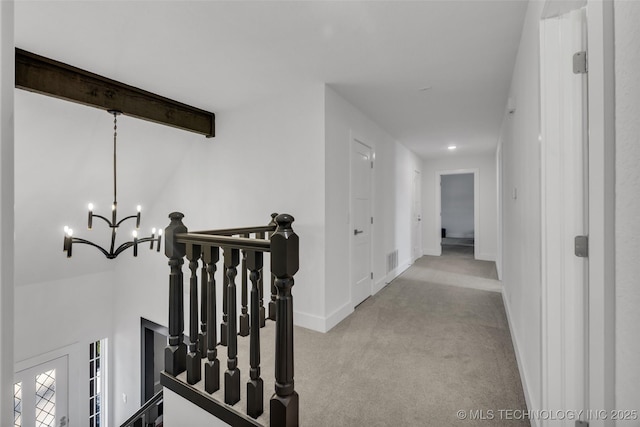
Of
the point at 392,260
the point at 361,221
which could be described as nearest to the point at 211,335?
the point at 361,221

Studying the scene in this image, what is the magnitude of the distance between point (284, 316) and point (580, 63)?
5.34ft

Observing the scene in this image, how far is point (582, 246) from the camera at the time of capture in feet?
4.06

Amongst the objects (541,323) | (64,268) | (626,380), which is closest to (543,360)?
(541,323)

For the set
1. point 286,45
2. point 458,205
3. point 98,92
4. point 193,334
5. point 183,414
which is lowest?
point 183,414

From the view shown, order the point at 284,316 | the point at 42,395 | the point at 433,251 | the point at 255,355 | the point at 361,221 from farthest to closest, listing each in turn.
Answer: the point at 433,251, the point at 42,395, the point at 361,221, the point at 255,355, the point at 284,316

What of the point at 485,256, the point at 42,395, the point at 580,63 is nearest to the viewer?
the point at 580,63

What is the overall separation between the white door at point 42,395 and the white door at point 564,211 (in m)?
6.11

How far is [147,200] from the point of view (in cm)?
462

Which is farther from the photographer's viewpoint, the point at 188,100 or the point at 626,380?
the point at 188,100

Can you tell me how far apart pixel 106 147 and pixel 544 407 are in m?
4.45

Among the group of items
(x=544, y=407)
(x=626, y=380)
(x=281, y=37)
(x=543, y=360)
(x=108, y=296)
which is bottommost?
(x=108, y=296)

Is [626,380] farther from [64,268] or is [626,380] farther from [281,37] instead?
[64,268]

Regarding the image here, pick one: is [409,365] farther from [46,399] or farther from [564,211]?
[46,399]

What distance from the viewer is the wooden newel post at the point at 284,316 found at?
1.38 meters
